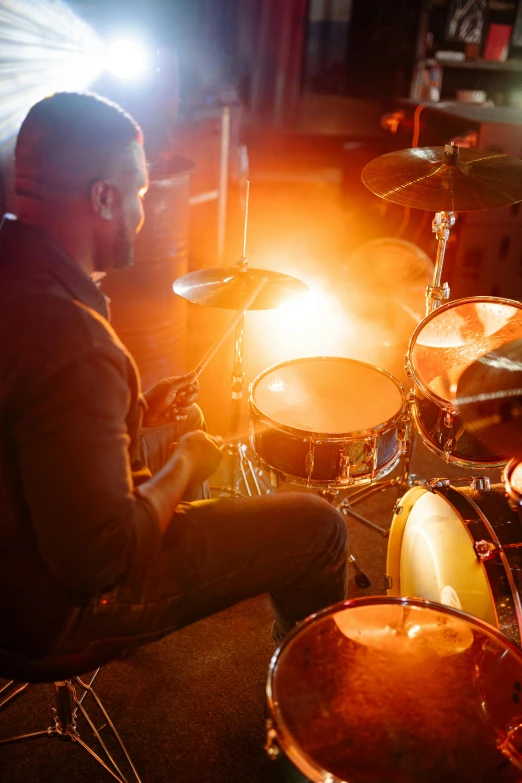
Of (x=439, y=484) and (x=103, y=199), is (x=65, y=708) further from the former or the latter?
(x=103, y=199)

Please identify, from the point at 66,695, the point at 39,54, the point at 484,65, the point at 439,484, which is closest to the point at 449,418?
the point at 439,484

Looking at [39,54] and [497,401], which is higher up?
[39,54]

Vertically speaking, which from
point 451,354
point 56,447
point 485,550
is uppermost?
point 56,447

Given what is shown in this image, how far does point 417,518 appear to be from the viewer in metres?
2.32

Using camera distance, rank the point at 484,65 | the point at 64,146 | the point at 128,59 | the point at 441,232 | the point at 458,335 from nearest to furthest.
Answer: the point at 64,146 < the point at 458,335 < the point at 441,232 < the point at 128,59 < the point at 484,65

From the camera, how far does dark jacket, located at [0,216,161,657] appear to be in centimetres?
128

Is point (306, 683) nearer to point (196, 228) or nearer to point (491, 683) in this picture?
point (491, 683)

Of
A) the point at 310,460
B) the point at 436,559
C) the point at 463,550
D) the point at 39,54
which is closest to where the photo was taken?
the point at 463,550

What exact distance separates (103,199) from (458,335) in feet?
5.04

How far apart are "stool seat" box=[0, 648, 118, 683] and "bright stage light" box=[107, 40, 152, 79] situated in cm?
352

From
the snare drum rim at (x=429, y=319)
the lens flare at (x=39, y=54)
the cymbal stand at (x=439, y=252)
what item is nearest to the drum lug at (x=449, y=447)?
the snare drum rim at (x=429, y=319)

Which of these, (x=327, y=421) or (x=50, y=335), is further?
(x=327, y=421)

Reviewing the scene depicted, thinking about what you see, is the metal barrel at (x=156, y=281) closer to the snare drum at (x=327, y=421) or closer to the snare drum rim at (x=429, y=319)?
the snare drum at (x=327, y=421)

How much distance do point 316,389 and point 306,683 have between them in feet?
4.36
